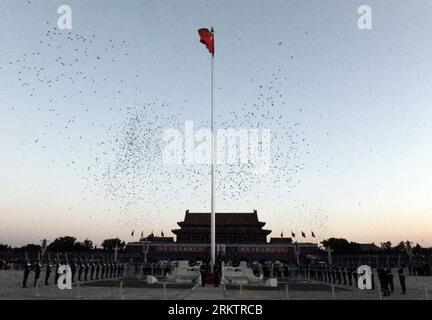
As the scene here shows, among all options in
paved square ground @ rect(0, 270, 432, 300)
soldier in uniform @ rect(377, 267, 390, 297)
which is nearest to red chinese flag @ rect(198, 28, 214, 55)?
paved square ground @ rect(0, 270, 432, 300)

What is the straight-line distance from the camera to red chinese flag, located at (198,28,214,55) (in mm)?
25797

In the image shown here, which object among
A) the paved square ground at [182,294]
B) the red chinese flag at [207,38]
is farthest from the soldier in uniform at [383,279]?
the red chinese flag at [207,38]

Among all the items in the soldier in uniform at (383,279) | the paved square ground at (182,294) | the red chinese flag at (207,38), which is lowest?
the paved square ground at (182,294)

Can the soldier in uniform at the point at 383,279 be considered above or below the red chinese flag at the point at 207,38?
below

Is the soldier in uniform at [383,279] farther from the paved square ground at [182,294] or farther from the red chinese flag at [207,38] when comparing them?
the red chinese flag at [207,38]

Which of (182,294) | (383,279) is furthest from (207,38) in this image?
(383,279)

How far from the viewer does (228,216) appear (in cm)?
7206

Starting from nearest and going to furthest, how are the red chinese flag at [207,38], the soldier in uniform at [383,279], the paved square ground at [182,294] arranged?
the paved square ground at [182,294], the soldier in uniform at [383,279], the red chinese flag at [207,38]

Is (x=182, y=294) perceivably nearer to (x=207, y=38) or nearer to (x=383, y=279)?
(x=383, y=279)

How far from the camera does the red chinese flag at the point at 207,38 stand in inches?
1016

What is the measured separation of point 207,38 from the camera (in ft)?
85.5

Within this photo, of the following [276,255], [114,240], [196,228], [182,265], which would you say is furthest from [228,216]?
[114,240]
